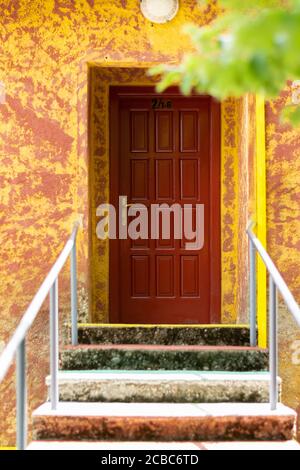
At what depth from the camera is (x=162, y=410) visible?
3650 mm

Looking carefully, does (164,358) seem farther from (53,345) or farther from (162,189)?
(162,189)

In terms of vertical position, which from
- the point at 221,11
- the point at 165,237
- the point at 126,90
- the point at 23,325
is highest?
the point at 221,11

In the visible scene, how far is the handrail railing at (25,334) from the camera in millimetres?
2767

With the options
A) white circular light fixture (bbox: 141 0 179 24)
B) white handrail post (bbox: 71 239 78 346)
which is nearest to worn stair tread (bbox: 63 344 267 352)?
white handrail post (bbox: 71 239 78 346)

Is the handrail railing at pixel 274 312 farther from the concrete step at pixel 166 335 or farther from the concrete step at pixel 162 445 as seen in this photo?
the concrete step at pixel 166 335

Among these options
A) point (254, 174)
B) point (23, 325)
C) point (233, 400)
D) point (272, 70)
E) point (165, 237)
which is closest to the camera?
point (272, 70)

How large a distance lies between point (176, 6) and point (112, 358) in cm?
287

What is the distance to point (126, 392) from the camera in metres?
3.90

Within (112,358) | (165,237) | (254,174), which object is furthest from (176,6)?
(112,358)

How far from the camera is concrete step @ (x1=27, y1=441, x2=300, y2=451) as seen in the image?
335 cm

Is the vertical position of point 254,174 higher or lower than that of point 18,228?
higher

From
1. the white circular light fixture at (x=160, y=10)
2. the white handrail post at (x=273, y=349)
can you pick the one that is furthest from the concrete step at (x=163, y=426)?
the white circular light fixture at (x=160, y=10)

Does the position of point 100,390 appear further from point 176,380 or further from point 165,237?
point 165,237

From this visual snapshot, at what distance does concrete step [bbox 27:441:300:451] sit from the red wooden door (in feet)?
7.64
